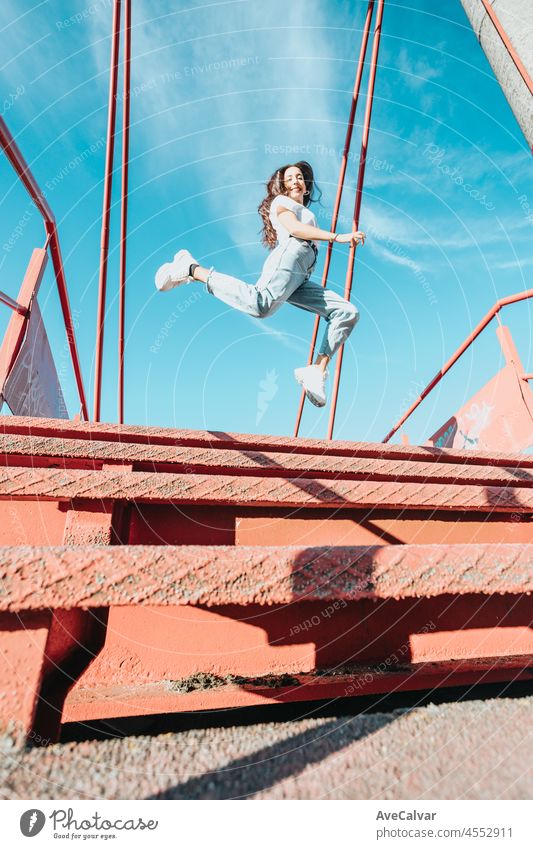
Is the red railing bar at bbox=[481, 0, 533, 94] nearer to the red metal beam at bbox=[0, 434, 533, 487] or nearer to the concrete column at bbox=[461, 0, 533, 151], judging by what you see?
the concrete column at bbox=[461, 0, 533, 151]

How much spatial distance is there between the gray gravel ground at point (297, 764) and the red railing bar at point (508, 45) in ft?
5.90

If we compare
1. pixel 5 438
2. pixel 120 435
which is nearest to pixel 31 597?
pixel 5 438

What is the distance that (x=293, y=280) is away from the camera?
8.23 ft

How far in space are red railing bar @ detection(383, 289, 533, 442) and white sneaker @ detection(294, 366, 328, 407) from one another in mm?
1540

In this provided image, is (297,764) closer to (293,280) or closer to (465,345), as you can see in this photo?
(293,280)

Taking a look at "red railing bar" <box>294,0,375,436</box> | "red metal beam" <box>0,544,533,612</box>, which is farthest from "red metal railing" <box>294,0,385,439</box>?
"red metal beam" <box>0,544,533,612</box>

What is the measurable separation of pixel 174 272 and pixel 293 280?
0.76 m

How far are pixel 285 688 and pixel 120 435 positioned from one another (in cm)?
98

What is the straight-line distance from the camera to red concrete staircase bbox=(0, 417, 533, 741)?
0.61 metres

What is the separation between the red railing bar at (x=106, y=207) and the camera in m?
2.74

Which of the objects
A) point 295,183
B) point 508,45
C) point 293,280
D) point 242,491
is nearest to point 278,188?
point 295,183
